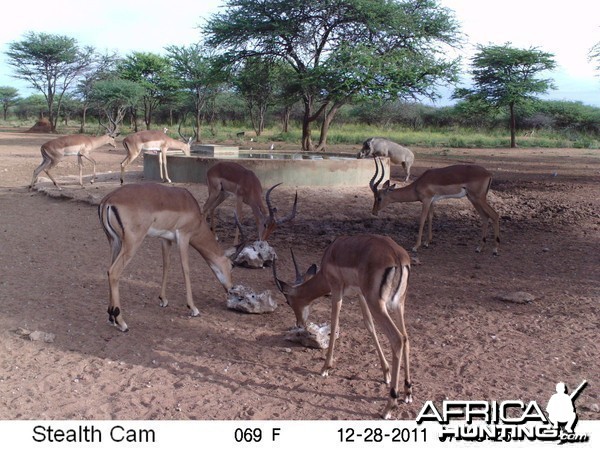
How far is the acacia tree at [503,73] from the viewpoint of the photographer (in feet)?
102

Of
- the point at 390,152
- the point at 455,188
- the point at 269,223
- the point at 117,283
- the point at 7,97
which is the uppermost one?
the point at 7,97

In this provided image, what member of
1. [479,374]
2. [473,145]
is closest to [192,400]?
[479,374]

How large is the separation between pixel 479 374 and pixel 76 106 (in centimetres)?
5058

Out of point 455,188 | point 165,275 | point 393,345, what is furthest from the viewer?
point 455,188

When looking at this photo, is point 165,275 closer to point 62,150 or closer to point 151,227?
point 151,227

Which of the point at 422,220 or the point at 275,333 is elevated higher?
the point at 422,220

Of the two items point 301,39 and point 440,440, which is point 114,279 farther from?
point 301,39

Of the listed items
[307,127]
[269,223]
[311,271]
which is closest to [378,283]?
[311,271]

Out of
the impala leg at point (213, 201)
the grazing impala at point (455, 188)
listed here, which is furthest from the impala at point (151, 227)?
the grazing impala at point (455, 188)

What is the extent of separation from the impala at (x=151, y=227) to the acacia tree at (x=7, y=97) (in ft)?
210

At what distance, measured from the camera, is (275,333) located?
5348 mm

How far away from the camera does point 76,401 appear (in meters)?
3.90

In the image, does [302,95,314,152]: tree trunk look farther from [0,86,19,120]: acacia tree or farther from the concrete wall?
[0,86,19,120]: acacia tree

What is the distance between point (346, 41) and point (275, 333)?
16111 millimetres
